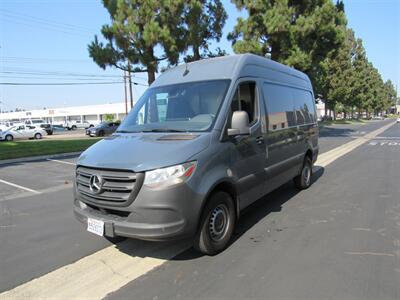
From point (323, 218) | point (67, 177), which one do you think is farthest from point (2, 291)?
point (67, 177)

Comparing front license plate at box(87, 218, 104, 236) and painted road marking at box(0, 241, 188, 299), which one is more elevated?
front license plate at box(87, 218, 104, 236)

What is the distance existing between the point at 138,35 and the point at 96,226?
A: 17963mm

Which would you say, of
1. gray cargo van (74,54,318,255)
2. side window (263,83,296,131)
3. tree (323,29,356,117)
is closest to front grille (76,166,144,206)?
gray cargo van (74,54,318,255)

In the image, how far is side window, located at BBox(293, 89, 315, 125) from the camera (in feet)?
24.7

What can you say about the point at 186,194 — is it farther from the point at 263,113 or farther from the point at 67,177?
the point at 67,177

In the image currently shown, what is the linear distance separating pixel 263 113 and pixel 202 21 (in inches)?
710

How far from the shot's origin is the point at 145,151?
3996 millimetres

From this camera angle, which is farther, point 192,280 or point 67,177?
point 67,177

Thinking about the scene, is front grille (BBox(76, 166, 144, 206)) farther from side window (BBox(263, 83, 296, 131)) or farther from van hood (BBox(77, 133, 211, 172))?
side window (BBox(263, 83, 296, 131))

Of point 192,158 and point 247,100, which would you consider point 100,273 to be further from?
point 247,100

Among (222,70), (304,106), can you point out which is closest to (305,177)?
(304,106)

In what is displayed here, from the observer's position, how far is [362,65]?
6138 centimetres

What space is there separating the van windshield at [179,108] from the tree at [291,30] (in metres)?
19.1

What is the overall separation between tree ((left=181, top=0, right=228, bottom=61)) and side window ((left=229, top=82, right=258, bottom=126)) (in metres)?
16.9
